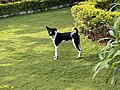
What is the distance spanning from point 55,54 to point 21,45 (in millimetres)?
2263

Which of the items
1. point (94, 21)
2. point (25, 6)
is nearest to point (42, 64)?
point (94, 21)

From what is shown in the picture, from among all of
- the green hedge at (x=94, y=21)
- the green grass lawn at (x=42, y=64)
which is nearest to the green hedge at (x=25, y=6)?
the green grass lawn at (x=42, y=64)

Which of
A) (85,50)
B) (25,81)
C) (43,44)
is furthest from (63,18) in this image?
(25,81)

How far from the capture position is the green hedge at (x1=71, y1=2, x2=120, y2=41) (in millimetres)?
8453

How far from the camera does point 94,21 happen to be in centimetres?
877

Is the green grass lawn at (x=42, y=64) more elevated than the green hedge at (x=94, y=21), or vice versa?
the green hedge at (x=94, y=21)

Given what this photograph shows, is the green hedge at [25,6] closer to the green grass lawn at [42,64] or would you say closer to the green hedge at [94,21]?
the green grass lawn at [42,64]

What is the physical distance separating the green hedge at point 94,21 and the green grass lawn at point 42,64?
35cm

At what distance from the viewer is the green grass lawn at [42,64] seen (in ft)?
19.9

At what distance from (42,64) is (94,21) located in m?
2.41

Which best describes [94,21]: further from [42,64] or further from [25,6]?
[25,6]

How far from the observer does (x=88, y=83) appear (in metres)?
5.99

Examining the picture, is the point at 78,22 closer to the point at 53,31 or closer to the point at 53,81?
the point at 53,31

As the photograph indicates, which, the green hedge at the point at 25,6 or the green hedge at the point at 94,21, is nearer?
the green hedge at the point at 94,21
